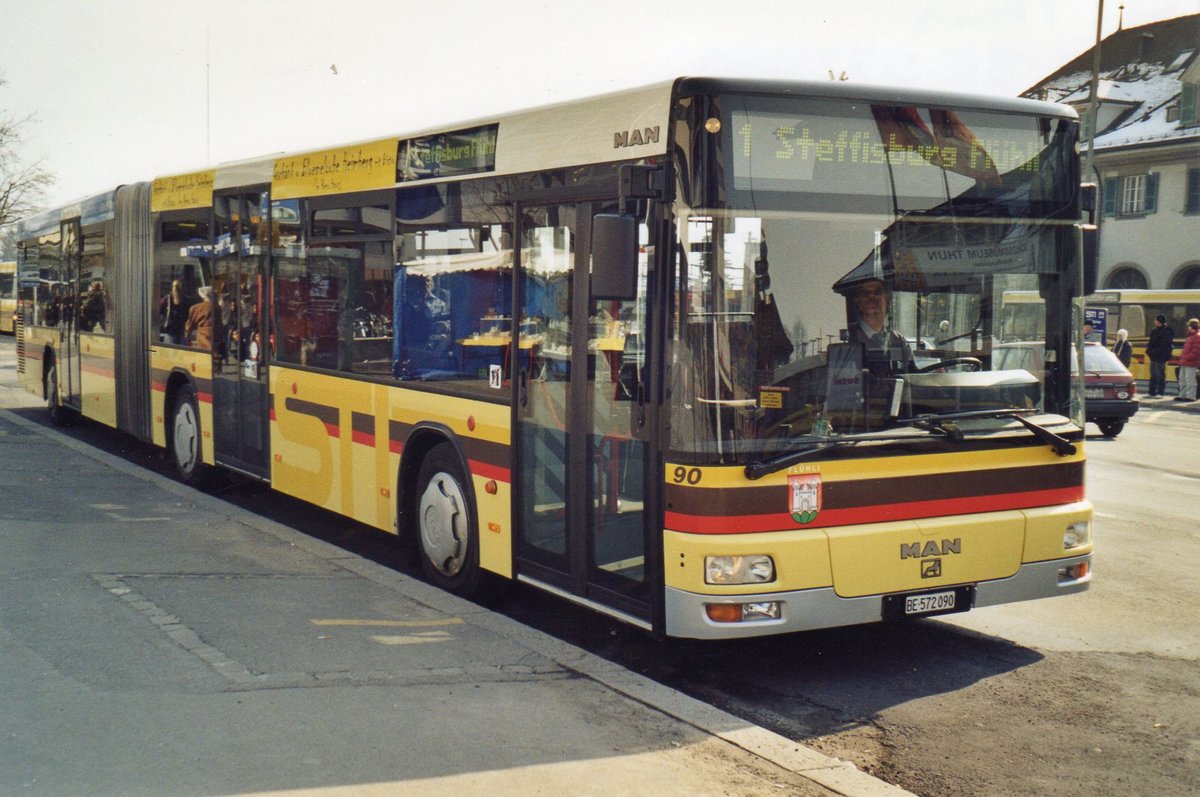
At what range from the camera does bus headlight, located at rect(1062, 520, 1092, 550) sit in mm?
7188

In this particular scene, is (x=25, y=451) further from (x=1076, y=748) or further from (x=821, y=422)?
(x=1076, y=748)

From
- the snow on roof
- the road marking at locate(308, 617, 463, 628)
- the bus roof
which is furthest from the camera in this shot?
the snow on roof

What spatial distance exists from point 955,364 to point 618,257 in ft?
6.06

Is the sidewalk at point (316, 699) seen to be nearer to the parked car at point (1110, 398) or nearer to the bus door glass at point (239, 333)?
the bus door glass at point (239, 333)

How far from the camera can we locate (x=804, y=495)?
6406mm

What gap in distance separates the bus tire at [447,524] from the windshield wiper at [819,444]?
2.49 meters

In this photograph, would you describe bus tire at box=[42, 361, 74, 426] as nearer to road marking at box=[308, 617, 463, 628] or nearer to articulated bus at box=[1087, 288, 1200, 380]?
road marking at box=[308, 617, 463, 628]

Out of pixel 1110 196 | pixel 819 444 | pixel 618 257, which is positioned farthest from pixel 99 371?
pixel 1110 196

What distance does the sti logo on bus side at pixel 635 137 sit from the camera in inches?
256

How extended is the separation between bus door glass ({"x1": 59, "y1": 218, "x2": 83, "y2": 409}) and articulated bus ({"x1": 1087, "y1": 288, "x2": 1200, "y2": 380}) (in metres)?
26.5

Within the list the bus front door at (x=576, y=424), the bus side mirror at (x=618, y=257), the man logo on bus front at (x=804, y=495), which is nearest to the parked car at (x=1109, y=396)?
the bus front door at (x=576, y=424)

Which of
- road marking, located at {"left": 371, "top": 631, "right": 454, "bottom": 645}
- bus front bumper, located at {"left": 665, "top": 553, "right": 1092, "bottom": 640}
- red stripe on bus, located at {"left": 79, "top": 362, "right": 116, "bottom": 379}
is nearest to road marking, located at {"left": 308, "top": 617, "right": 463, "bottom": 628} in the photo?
road marking, located at {"left": 371, "top": 631, "right": 454, "bottom": 645}

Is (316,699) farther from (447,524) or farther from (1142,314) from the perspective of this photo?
(1142,314)

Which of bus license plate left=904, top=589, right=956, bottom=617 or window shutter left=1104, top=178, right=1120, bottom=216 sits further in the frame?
window shutter left=1104, top=178, right=1120, bottom=216
